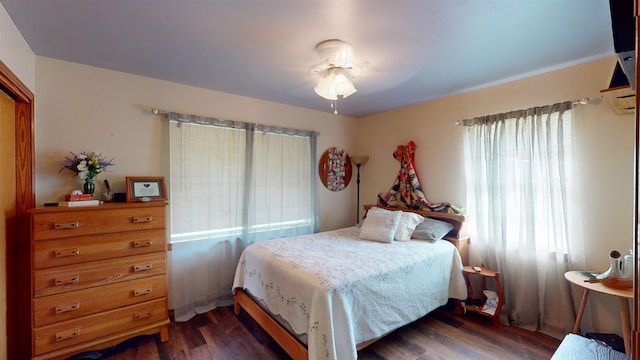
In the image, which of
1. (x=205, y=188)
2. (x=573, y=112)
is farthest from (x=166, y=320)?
(x=573, y=112)

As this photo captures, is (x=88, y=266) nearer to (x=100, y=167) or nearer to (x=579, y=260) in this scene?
(x=100, y=167)

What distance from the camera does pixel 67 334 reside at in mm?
1909

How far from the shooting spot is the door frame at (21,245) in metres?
1.85

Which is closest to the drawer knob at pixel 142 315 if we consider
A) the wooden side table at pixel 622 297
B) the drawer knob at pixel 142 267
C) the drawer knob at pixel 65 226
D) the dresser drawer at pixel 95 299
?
the dresser drawer at pixel 95 299

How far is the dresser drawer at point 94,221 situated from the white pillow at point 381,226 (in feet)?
6.66

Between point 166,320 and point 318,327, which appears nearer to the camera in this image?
point 318,327

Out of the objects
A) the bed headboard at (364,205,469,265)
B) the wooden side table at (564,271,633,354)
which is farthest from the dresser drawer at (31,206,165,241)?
the wooden side table at (564,271,633,354)

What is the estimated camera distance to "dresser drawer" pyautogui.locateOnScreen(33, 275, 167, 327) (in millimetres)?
1849

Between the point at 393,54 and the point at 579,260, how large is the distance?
235 centimetres

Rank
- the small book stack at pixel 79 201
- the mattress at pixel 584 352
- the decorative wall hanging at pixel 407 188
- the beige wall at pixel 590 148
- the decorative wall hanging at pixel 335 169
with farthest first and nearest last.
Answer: the decorative wall hanging at pixel 335 169 → the decorative wall hanging at pixel 407 188 → the beige wall at pixel 590 148 → the small book stack at pixel 79 201 → the mattress at pixel 584 352

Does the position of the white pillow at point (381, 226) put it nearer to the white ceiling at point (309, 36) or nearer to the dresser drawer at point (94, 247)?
the white ceiling at point (309, 36)

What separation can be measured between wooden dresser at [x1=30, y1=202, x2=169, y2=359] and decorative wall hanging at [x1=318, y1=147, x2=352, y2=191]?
2180mm

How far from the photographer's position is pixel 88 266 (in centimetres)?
198

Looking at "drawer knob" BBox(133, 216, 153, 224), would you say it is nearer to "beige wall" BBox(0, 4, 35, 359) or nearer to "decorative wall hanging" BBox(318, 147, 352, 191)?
"beige wall" BBox(0, 4, 35, 359)
